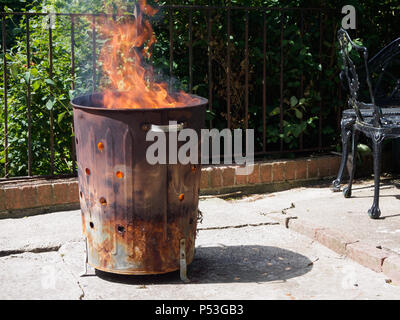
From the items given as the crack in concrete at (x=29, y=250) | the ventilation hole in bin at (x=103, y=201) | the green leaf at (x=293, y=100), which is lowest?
the crack in concrete at (x=29, y=250)

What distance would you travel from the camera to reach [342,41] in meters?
4.79

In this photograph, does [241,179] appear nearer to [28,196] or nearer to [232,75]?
[232,75]

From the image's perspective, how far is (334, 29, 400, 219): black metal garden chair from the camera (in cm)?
446

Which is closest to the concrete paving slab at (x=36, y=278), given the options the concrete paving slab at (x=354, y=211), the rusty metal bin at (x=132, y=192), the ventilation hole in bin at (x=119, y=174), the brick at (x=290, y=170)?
the rusty metal bin at (x=132, y=192)

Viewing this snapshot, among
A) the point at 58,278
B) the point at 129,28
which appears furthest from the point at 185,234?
the point at 129,28

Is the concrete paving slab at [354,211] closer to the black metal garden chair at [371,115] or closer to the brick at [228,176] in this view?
the black metal garden chair at [371,115]

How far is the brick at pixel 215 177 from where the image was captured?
534cm

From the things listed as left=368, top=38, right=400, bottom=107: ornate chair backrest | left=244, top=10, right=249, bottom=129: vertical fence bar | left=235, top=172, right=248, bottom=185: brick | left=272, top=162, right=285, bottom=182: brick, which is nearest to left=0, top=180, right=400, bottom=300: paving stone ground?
left=235, top=172, right=248, bottom=185: brick

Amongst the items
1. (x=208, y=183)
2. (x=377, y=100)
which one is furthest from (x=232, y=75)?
(x=377, y=100)

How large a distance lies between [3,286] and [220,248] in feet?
4.70

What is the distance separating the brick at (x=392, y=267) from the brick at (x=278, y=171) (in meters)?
2.03

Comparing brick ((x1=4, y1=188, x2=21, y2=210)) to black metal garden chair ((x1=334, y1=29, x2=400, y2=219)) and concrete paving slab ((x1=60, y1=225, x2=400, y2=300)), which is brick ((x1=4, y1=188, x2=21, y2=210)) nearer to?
concrete paving slab ((x1=60, y1=225, x2=400, y2=300))

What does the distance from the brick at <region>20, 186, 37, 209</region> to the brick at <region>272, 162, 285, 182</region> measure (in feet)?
7.05
